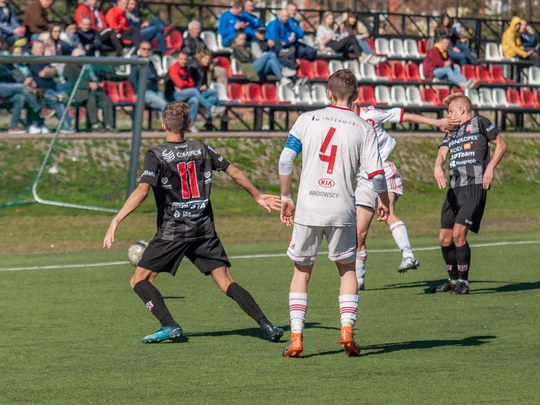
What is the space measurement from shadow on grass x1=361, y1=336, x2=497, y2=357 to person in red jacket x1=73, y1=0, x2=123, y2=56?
1497cm

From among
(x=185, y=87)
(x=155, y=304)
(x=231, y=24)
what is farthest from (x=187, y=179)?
(x=231, y=24)

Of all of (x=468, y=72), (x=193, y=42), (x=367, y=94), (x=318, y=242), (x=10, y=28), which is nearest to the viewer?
(x=318, y=242)

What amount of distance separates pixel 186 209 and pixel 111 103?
1088 centimetres

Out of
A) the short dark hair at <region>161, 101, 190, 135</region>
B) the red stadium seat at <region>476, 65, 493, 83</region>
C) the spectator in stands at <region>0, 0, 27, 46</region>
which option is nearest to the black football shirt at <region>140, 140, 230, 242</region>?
the short dark hair at <region>161, 101, 190, 135</region>

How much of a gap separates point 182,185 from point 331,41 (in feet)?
62.1

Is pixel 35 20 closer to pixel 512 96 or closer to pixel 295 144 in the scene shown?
pixel 512 96

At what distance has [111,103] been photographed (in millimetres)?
18875

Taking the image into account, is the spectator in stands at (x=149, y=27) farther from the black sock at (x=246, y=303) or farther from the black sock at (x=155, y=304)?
the black sock at (x=246, y=303)

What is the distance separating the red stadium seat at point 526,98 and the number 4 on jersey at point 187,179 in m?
22.3

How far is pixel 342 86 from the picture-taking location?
7.50 meters

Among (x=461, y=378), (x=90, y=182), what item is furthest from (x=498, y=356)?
(x=90, y=182)

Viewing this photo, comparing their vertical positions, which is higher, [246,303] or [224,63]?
[224,63]

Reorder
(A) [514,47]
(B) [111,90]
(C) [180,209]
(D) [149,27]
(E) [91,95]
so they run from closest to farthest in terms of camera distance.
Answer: (C) [180,209] < (E) [91,95] < (B) [111,90] < (D) [149,27] < (A) [514,47]

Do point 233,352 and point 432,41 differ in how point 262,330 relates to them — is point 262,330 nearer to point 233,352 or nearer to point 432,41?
point 233,352
